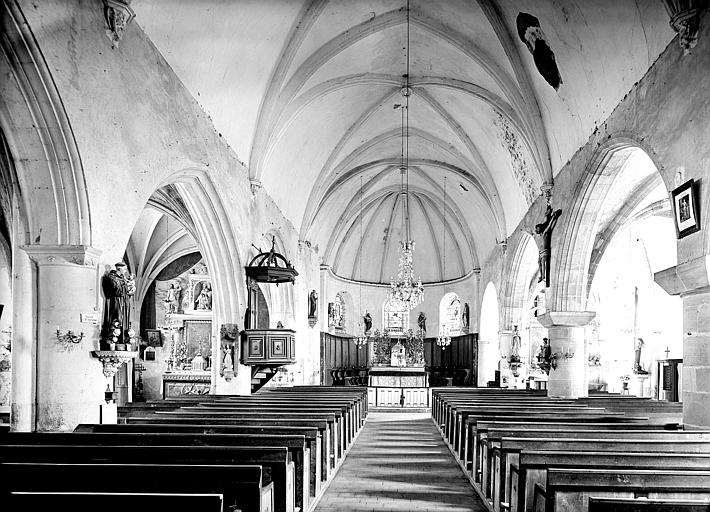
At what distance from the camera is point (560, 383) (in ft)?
50.7

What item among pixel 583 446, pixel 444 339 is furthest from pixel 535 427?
pixel 444 339

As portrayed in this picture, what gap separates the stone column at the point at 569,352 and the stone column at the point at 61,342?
10.6 metres

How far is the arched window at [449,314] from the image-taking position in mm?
32594

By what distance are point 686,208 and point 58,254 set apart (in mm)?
7886

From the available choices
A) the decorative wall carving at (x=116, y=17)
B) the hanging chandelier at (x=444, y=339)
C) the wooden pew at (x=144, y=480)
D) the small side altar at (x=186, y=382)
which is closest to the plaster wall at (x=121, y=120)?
the decorative wall carving at (x=116, y=17)

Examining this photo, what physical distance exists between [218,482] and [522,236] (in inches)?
678

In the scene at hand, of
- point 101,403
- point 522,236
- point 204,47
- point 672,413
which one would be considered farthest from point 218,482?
point 522,236

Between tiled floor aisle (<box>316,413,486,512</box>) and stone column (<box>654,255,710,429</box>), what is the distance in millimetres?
2940

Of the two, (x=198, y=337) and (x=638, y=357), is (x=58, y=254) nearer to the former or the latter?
(x=198, y=337)

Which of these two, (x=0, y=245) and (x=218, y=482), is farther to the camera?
(x=0, y=245)

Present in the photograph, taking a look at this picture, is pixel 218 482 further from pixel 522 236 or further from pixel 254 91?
pixel 522 236

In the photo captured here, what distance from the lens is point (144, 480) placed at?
4.71 metres

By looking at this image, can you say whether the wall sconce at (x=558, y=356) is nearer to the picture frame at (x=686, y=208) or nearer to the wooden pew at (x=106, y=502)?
the picture frame at (x=686, y=208)

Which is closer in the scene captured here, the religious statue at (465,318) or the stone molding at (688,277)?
the stone molding at (688,277)
